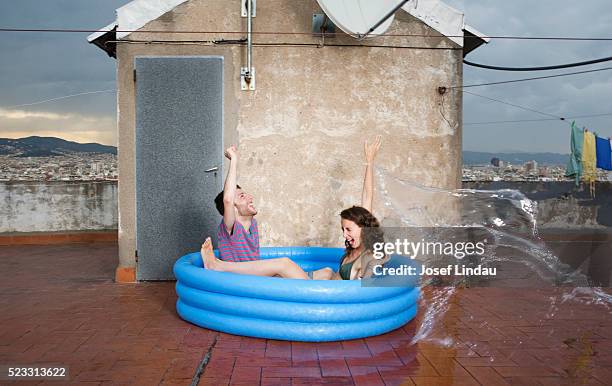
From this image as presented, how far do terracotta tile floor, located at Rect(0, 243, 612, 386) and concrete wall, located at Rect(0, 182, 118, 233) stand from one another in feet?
18.9

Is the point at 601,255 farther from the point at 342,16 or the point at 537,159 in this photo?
the point at 342,16

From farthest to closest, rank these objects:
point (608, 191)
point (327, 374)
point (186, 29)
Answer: point (608, 191) < point (186, 29) < point (327, 374)

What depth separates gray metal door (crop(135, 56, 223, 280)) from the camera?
6852 mm

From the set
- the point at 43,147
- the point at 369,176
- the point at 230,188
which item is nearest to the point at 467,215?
the point at 369,176

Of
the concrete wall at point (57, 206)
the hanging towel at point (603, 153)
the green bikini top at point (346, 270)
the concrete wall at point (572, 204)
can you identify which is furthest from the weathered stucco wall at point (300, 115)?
the concrete wall at point (572, 204)

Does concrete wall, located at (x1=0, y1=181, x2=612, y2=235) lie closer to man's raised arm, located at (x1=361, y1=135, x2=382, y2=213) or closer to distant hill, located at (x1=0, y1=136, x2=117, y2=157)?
distant hill, located at (x1=0, y1=136, x2=117, y2=157)

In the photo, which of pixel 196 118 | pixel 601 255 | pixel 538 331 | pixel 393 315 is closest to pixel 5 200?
pixel 196 118

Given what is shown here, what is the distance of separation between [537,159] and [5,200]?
11.5 meters

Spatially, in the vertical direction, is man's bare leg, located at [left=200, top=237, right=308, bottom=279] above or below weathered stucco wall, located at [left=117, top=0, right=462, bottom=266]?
below

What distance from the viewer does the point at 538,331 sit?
4.89 m

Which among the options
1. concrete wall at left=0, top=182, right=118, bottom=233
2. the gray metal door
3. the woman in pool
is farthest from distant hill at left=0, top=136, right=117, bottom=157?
the woman in pool

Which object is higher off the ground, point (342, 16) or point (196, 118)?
point (342, 16)

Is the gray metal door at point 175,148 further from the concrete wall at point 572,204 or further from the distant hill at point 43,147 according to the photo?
the concrete wall at point 572,204

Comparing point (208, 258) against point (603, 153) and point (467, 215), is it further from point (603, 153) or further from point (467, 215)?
point (603, 153)
